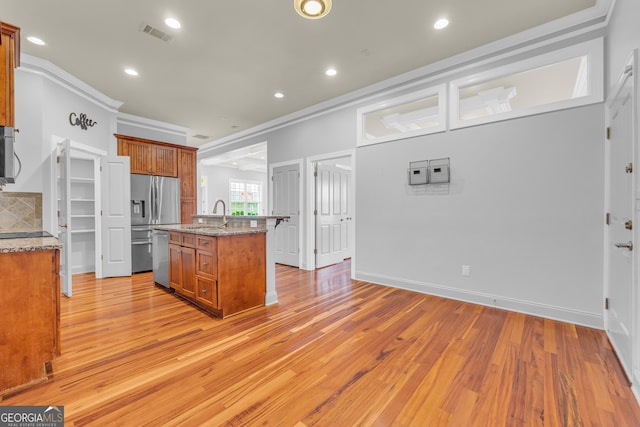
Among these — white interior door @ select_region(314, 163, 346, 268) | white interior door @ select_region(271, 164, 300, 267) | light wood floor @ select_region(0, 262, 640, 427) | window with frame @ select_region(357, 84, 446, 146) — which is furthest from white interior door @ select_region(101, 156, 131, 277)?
window with frame @ select_region(357, 84, 446, 146)

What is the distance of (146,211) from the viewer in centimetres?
502

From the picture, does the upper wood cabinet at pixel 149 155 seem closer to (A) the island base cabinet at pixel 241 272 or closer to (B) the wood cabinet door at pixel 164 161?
(B) the wood cabinet door at pixel 164 161

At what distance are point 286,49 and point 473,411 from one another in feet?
12.5

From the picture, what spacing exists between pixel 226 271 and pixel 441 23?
11.2 ft

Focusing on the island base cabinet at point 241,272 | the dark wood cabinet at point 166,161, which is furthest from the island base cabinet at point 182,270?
the dark wood cabinet at point 166,161

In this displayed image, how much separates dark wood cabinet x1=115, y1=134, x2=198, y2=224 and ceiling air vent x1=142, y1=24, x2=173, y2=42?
263cm

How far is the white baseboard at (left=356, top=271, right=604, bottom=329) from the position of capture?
104 inches

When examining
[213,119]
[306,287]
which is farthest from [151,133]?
[306,287]

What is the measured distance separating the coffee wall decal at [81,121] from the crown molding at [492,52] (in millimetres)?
3569

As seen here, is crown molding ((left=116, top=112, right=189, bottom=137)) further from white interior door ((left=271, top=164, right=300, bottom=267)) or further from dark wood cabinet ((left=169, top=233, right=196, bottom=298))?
dark wood cabinet ((left=169, top=233, right=196, bottom=298))

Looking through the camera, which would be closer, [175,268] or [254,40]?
[254,40]

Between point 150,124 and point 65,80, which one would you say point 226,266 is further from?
point 150,124

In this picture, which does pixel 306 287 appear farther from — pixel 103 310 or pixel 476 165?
pixel 476 165

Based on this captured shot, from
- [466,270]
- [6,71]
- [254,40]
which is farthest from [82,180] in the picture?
[466,270]
